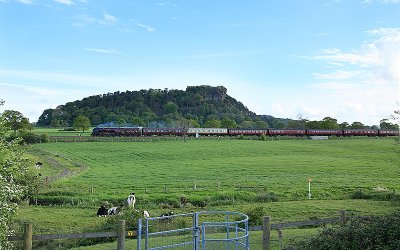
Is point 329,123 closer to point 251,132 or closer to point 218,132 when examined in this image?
point 251,132

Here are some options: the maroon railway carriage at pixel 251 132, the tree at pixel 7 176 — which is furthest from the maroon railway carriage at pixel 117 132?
the tree at pixel 7 176

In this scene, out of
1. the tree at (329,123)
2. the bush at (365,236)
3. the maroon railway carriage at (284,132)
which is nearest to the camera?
the bush at (365,236)

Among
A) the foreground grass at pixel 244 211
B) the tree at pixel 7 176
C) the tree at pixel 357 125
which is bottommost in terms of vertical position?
the foreground grass at pixel 244 211

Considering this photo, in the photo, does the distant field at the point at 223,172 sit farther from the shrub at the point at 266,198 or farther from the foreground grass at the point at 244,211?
the foreground grass at the point at 244,211

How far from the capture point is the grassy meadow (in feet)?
80.1

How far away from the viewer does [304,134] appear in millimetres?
107062

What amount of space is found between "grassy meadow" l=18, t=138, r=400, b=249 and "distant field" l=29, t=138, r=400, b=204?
75 mm

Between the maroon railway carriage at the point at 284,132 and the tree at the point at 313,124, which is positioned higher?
the tree at the point at 313,124

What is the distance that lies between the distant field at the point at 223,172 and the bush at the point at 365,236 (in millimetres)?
17665

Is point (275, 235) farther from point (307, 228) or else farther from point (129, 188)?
point (129, 188)

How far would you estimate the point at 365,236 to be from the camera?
10938 millimetres

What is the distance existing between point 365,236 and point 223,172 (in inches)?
1377

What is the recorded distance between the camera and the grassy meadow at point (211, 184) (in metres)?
24.4

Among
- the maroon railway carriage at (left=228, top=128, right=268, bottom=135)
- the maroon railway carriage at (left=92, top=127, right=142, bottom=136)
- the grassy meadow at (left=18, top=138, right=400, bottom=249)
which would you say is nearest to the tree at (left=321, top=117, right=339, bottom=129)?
the maroon railway carriage at (left=228, top=128, right=268, bottom=135)
